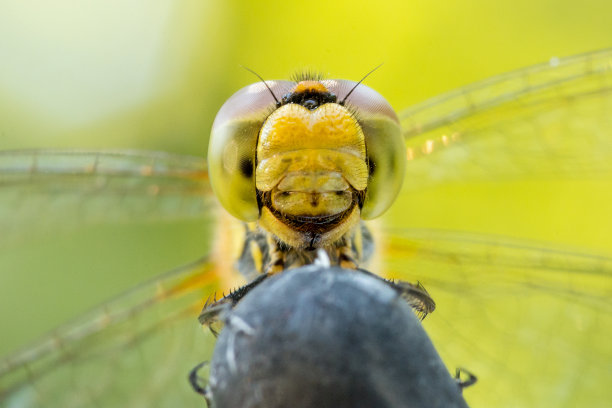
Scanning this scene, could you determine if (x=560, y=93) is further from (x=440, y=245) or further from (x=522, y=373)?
(x=522, y=373)

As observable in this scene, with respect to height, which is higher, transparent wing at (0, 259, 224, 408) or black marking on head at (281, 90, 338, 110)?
black marking on head at (281, 90, 338, 110)

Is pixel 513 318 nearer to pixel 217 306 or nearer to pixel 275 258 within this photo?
pixel 275 258

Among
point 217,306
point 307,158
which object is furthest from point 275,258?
point 217,306

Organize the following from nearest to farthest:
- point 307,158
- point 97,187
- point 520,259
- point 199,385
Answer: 1. point 199,385
2. point 307,158
3. point 520,259
4. point 97,187

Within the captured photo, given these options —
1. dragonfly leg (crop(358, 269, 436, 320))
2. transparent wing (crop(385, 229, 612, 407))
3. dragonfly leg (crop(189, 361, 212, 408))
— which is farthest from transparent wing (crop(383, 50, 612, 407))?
dragonfly leg (crop(189, 361, 212, 408))

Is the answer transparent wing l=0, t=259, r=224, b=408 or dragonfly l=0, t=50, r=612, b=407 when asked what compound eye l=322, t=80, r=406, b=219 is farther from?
transparent wing l=0, t=259, r=224, b=408

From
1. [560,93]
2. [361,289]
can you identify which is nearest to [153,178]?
[560,93]
